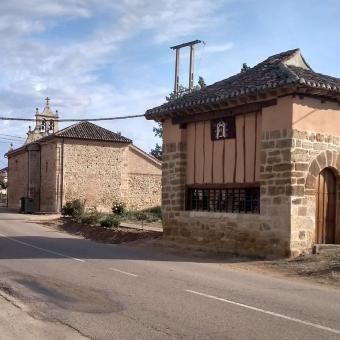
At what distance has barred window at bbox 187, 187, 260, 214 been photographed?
54.0ft

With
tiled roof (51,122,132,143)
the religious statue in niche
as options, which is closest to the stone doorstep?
the religious statue in niche

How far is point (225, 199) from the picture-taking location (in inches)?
687

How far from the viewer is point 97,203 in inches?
1700

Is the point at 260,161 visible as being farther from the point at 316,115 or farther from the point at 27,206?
the point at 27,206

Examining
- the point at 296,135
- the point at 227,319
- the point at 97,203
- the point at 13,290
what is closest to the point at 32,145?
the point at 97,203

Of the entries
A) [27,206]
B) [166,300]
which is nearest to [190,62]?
[27,206]

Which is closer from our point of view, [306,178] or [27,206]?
[306,178]

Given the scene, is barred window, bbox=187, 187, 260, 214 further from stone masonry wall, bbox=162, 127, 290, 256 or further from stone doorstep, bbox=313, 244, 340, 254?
stone doorstep, bbox=313, 244, 340, 254

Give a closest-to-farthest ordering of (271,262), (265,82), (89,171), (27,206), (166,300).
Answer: (166,300), (271,262), (265,82), (89,171), (27,206)

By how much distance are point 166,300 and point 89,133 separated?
116ft

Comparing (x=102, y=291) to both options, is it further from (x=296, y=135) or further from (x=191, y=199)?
(x=191, y=199)

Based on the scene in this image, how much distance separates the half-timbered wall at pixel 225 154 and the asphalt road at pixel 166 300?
346 cm

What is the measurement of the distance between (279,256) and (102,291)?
6.84m

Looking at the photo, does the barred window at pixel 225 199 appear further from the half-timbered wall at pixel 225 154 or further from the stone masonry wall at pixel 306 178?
the stone masonry wall at pixel 306 178
